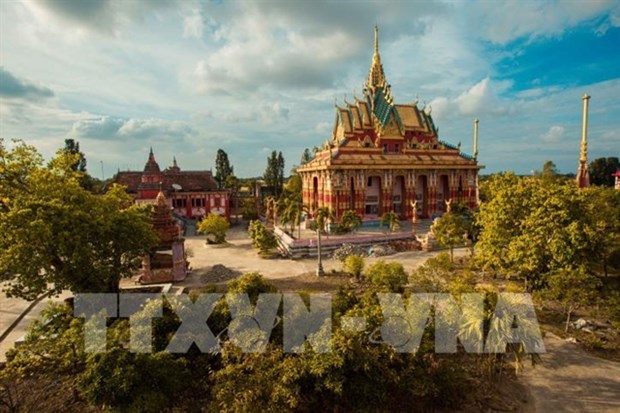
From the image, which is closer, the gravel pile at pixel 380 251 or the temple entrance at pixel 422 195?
the gravel pile at pixel 380 251

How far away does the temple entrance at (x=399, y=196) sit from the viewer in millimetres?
38750

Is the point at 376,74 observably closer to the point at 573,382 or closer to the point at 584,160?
the point at 584,160

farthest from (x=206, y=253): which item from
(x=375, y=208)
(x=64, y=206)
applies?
(x=375, y=208)

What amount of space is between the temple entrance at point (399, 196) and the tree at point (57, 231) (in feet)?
98.1

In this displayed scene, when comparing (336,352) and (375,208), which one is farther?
(375,208)

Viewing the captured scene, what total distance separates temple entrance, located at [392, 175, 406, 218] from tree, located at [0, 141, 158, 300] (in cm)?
2989

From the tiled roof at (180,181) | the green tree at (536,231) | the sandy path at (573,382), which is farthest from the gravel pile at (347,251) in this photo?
the tiled roof at (180,181)

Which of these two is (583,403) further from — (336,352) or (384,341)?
(336,352)

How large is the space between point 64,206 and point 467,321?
13669 mm

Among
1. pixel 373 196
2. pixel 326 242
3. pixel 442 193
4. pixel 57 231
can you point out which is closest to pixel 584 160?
pixel 442 193

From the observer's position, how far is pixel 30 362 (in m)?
8.19

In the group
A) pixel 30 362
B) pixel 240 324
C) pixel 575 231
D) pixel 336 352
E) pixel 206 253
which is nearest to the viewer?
pixel 336 352

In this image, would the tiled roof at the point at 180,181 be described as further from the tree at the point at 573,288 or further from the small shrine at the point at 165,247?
the tree at the point at 573,288

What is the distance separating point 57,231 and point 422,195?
117 ft
